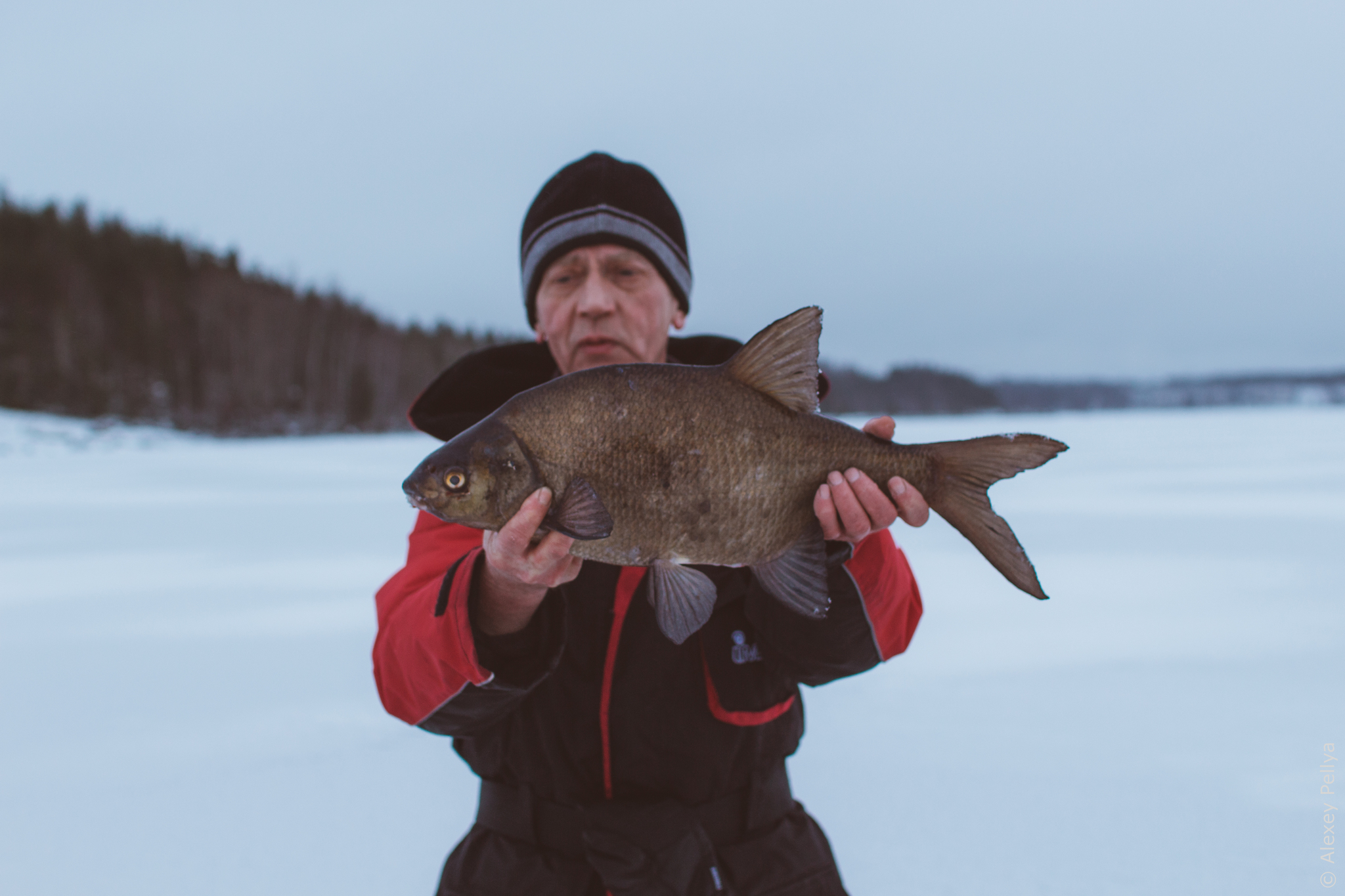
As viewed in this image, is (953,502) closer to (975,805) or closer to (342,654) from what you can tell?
(975,805)

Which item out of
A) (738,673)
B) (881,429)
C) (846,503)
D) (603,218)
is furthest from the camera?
(603,218)

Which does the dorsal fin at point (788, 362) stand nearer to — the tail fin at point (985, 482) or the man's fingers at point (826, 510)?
the man's fingers at point (826, 510)

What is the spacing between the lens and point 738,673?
90.6 inches

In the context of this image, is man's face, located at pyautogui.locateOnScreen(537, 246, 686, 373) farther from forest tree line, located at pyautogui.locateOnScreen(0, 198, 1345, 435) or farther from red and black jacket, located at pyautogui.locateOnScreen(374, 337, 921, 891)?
forest tree line, located at pyautogui.locateOnScreen(0, 198, 1345, 435)

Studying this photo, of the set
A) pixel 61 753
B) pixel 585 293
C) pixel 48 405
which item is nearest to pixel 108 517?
pixel 61 753

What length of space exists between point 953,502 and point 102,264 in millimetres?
54031

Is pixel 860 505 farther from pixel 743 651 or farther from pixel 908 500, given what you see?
pixel 743 651

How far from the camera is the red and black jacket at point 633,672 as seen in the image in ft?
7.09

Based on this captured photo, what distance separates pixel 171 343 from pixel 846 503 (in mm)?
48380

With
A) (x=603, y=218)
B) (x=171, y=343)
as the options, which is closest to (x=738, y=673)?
(x=603, y=218)

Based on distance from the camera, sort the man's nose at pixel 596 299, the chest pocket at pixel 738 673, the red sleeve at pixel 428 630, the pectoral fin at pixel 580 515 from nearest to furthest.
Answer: the pectoral fin at pixel 580 515, the red sleeve at pixel 428 630, the chest pocket at pixel 738 673, the man's nose at pixel 596 299

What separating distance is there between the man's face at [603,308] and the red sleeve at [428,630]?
0.67 meters

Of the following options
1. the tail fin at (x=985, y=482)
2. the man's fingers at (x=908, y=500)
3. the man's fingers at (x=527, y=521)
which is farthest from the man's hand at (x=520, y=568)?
the tail fin at (x=985, y=482)

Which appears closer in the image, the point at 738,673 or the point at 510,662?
the point at 510,662
